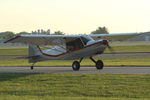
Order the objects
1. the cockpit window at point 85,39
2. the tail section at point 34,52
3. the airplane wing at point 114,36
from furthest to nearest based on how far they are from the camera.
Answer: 1. the tail section at point 34,52
2. the airplane wing at point 114,36
3. the cockpit window at point 85,39

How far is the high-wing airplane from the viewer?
2048 centimetres

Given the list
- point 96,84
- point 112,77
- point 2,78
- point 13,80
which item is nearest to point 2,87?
point 13,80

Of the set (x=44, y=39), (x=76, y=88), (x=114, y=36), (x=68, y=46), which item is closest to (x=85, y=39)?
(x=68, y=46)

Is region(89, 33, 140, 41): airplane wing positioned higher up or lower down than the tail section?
higher up

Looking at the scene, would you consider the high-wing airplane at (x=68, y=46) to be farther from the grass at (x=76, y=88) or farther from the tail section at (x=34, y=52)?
the grass at (x=76, y=88)

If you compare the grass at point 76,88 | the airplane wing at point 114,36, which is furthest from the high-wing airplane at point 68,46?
the grass at point 76,88

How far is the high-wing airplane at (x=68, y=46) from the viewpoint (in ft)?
67.2

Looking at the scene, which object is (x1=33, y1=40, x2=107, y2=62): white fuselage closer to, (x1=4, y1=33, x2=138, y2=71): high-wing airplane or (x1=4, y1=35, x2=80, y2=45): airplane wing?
(x1=4, y1=33, x2=138, y2=71): high-wing airplane

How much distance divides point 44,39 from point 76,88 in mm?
8461

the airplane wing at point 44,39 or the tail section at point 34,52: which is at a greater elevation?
the airplane wing at point 44,39

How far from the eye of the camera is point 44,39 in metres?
21.4

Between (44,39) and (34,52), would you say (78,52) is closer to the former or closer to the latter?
(44,39)

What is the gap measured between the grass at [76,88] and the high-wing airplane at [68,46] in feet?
14.1

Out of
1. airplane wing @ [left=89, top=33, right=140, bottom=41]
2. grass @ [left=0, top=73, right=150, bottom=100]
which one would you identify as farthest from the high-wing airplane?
grass @ [left=0, top=73, right=150, bottom=100]
